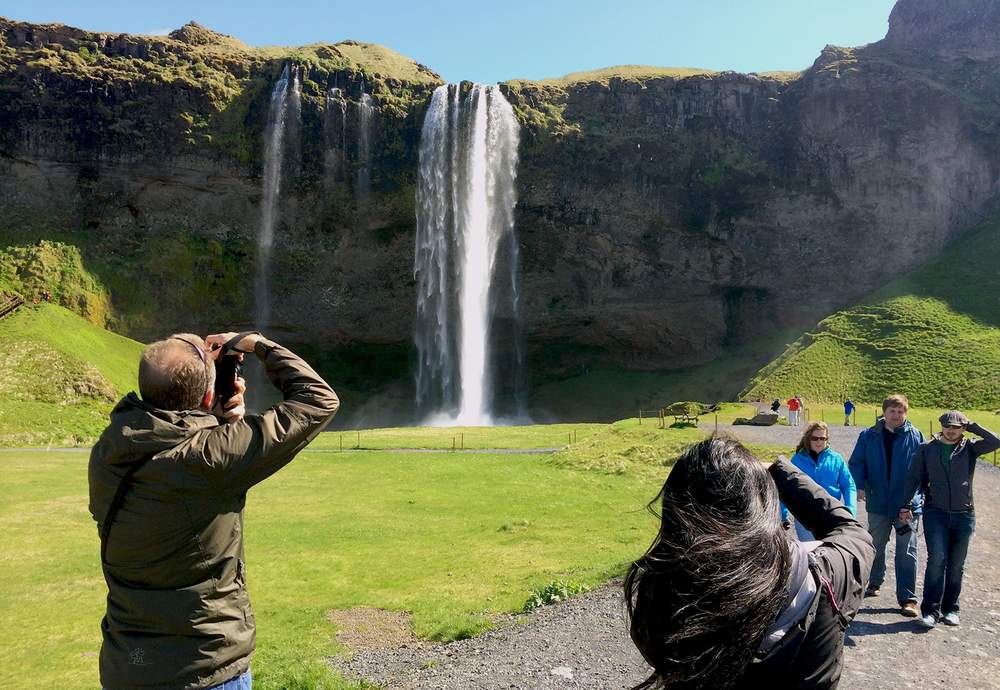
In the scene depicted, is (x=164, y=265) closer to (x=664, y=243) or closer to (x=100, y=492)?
(x=664, y=243)

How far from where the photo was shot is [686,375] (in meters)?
63.9

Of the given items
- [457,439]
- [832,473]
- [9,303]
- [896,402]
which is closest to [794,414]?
[457,439]

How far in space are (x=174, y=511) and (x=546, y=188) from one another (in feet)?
194

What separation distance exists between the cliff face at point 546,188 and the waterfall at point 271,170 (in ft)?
2.80

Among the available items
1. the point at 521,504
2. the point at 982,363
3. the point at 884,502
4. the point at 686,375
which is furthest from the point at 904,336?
the point at 884,502

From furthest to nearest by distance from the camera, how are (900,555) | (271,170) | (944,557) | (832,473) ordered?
(271,170)
(900,555)
(944,557)
(832,473)

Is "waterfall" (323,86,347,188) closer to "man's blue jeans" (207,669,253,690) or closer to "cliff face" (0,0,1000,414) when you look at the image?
"cliff face" (0,0,1000,414)

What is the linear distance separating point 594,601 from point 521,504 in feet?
30.3

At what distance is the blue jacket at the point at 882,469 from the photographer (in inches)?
330

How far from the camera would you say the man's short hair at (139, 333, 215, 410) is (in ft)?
10.8

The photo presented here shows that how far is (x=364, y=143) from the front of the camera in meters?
58.1

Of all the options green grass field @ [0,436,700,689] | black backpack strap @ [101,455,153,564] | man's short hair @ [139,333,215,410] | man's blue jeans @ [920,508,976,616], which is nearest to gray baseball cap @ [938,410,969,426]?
man's blue jeans @ [920,508,976,616]

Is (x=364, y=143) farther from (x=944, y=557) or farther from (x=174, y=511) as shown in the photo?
(x=174, y=511)

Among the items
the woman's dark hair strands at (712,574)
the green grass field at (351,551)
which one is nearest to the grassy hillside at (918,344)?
the green grass field at (351,551)
